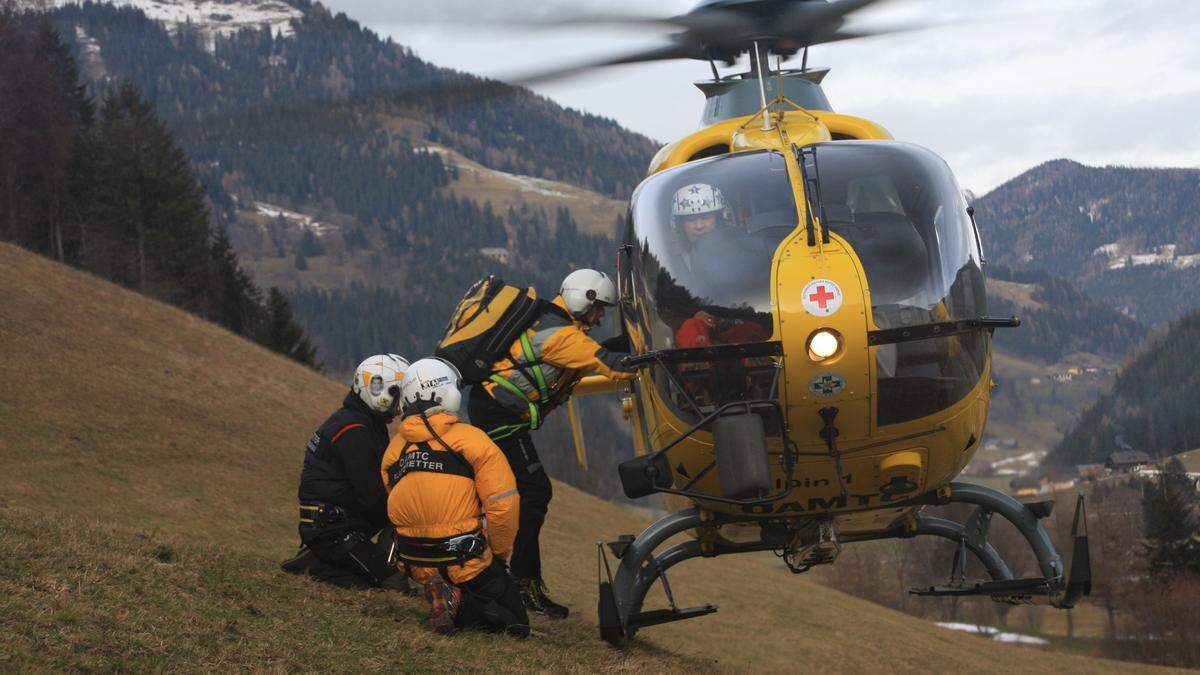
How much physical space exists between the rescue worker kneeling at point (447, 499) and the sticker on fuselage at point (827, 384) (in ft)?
6.56

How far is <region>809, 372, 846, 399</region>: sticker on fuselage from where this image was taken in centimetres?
673

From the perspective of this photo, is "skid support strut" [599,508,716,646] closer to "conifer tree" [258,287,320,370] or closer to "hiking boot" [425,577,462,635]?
"hiking boot" [425,577,462,635]

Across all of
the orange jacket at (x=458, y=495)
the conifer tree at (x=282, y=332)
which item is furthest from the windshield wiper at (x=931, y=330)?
the conifer tree at (x=282, y=332)

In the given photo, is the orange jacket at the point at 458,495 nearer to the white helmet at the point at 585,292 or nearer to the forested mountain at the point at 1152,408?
the white helmet at the point at 585,292

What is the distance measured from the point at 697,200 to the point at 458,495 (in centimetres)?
248

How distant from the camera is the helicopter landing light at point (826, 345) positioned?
669cm

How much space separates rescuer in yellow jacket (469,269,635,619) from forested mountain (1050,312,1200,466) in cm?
11590

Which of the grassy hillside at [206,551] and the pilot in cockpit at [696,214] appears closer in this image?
the grassy hillside at [206,551]

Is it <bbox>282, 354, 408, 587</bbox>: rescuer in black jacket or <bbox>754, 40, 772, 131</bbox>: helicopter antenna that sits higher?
<bbox>754, 40, 772, 131</bbox>: helicopter antenna

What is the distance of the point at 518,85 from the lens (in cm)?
875

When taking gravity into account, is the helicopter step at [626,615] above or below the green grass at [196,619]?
below

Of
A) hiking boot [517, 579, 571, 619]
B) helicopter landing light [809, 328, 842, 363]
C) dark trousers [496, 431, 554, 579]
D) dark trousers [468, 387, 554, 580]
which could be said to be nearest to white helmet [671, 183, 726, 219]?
helicopter landing light [809, 328, 842, 363]

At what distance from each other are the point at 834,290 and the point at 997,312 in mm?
1373

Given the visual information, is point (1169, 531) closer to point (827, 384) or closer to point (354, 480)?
point (827, 384)
